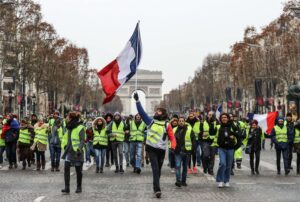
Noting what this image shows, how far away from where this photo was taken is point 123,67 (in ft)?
69.3

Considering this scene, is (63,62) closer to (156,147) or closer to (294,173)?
(294,173)

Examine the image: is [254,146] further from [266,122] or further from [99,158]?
[99,158]

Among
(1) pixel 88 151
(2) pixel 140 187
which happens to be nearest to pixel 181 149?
(2) pixel 140 187

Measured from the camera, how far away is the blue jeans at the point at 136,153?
912 inches

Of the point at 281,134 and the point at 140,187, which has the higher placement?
the point at 281,134

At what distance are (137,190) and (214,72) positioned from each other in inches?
4123

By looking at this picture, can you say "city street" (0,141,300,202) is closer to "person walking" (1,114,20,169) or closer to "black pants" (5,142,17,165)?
"black pants" (5,142,17,165)

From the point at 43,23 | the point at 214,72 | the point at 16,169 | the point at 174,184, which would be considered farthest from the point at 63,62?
the point at 174,184

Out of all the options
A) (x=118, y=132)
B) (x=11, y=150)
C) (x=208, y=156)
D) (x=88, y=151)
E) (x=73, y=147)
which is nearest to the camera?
(x=73, y=147)

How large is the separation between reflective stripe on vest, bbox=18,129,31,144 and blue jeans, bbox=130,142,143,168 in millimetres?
3229

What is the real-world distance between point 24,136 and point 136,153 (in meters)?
3.72

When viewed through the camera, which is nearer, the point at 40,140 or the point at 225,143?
the point at 225,143

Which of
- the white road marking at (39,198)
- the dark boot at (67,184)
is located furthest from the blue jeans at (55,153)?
the white road marking at (39,198)

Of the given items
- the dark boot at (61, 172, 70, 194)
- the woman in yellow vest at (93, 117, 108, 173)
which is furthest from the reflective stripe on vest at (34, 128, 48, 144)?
the dark boot at (61, 172, 70, 194)
